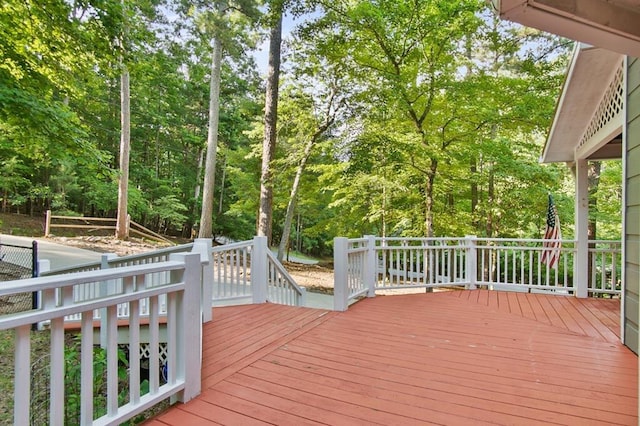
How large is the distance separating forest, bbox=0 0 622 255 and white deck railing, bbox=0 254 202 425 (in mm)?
3787

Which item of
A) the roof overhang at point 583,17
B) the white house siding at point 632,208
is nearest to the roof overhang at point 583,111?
the white house siding at point 632,208

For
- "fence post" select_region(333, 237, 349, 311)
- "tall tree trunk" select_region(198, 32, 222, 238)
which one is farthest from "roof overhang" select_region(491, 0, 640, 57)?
"tall tree trunk" select_region(198, 32, 222, 238)

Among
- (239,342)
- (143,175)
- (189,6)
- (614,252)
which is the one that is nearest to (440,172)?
(614,252)

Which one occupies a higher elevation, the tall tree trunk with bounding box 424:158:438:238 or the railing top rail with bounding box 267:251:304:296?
the tall tree trunk with bounding box 424:158:438:238

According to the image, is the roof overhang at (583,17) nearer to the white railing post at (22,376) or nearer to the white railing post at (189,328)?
the white railing post at (189,328)

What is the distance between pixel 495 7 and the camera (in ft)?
4.96

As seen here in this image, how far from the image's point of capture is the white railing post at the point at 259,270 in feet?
16.3

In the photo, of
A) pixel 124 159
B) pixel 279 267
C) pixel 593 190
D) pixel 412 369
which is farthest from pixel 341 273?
pixel 124 159

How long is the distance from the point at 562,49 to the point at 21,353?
33.7 ft

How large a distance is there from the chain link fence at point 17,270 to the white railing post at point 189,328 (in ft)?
13.7

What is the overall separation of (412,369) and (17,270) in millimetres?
8065

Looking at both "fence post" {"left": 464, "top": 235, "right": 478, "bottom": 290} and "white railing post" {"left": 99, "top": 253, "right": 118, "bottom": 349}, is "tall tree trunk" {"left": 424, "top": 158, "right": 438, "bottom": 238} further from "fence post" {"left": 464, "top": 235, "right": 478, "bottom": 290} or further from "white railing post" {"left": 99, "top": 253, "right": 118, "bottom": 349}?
"white railing post" {"left": 99, "top": 253, "right": 118, "bottom": 349}

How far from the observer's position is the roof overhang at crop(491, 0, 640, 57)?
1413mm

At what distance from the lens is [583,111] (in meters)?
4.61
